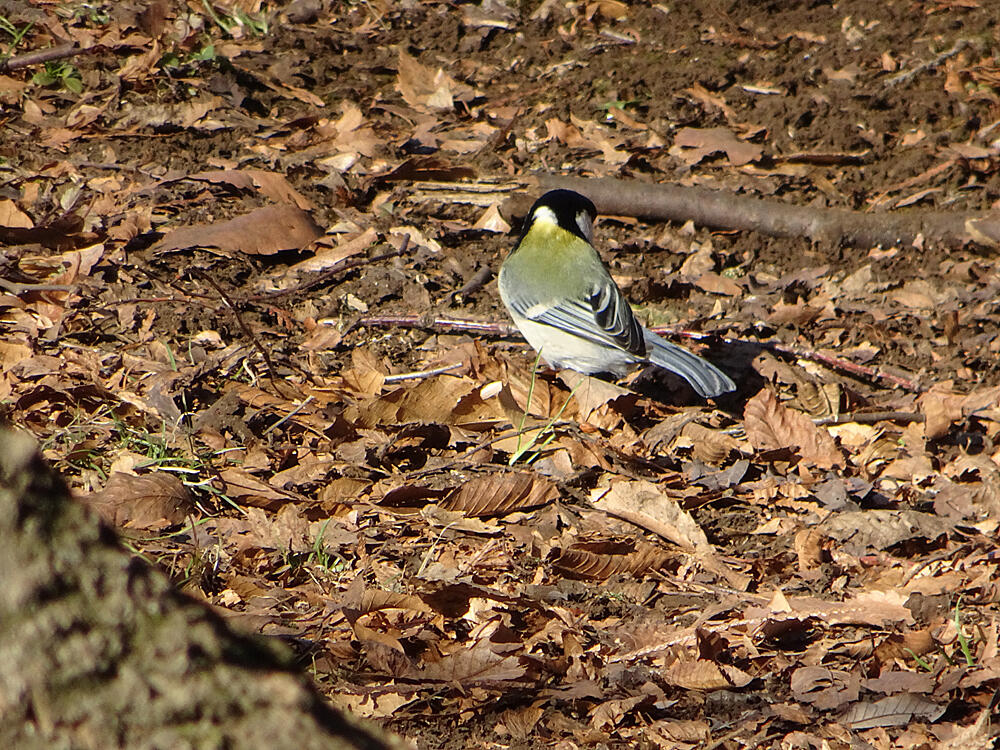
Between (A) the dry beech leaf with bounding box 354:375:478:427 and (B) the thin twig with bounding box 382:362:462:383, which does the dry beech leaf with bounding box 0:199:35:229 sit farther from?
(A) the dry beech leaf with bounding box 354:375:478:427

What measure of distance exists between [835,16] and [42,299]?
7109 millimetres

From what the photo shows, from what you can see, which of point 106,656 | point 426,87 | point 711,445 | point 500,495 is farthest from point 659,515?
point 426,87

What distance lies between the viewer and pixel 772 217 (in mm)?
7000

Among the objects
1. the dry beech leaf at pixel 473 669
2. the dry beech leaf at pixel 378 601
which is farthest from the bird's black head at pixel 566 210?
the dry beech leaf at pixel 473 669

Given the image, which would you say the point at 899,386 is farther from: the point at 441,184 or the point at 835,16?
the point at 835,16

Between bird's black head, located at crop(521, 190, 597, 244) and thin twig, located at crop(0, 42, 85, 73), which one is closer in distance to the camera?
bird's black head, located at crop(521, 190, 597, 244)

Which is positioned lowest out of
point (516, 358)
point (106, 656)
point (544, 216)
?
point (516, 358)

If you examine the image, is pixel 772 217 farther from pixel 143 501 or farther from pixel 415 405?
pixel 143 501

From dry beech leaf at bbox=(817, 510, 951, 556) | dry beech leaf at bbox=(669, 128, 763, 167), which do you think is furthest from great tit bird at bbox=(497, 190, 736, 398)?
dry beech leaf at bbox=(669, 128, 763, 167)

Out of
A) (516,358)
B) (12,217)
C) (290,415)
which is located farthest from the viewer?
(516,358)

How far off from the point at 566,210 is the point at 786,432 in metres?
1.86

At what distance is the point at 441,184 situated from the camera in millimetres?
7070

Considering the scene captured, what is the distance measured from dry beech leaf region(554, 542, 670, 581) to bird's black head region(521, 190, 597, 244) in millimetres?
2613

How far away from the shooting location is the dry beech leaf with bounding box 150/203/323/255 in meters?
5.75
